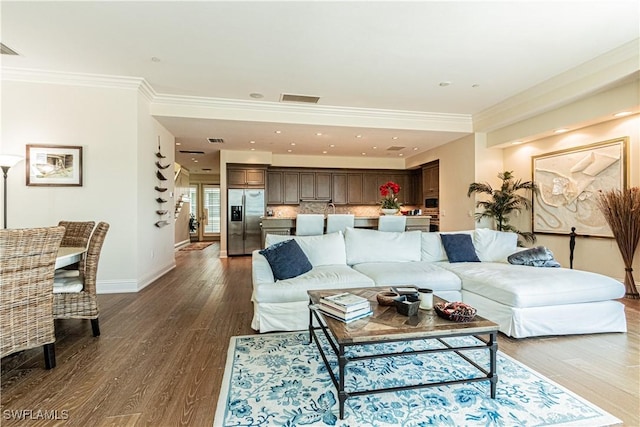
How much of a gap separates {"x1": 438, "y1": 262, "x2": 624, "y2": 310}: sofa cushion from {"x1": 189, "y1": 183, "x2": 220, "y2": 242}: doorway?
34.1 feet

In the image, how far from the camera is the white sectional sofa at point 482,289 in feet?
8.71

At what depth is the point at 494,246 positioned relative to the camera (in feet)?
12.9

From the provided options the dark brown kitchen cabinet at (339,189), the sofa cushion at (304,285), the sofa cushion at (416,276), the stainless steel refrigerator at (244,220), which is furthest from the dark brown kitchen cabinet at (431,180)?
the sofa cushion at (304,285)

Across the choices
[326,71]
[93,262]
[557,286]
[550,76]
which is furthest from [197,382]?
[550,76]

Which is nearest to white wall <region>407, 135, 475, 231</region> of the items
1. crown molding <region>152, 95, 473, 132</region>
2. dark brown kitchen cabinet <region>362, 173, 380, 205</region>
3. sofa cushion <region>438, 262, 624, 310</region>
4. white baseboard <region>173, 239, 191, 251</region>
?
crown molding <region>152, 95, 473, 132</region>

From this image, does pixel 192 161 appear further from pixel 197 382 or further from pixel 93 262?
pixel 197 382

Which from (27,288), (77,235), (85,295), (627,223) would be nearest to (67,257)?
(85,295)

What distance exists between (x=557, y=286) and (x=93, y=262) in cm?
410

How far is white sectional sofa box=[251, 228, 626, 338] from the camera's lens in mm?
2654

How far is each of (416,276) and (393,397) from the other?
1.46m

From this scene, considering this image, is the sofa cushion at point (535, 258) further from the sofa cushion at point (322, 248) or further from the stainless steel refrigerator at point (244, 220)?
the stainless steel refrigerator at point (244, 220)

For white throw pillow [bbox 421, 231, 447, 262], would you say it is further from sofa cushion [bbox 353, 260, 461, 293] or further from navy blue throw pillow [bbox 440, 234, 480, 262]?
sofa cushion [bbox 353, 260, 461, 293]

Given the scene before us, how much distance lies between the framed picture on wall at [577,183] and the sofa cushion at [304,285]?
13.0ft

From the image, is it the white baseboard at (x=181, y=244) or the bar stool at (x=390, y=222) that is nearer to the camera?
the bar stool at (x=390, y=222)
